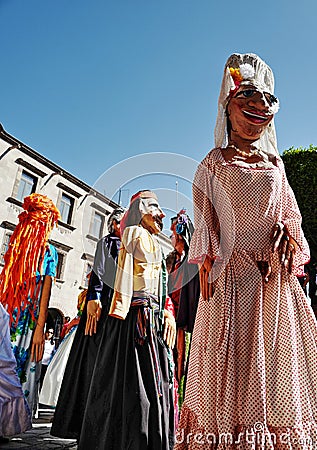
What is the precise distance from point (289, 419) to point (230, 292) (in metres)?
0.64

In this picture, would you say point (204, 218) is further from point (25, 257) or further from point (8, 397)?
point (25, 257)

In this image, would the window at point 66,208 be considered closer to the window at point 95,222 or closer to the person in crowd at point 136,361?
the window at point 95,222

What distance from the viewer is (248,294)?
2.10 meters

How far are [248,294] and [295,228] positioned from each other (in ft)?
1.66

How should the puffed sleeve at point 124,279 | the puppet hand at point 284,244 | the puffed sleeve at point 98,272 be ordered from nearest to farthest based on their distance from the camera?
the puppet hand at point 284,244, the puffed sleeve at point 124,279, the puffed sleeve at point 98,272

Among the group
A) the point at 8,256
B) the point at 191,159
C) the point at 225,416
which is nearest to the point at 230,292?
the point at 225,416

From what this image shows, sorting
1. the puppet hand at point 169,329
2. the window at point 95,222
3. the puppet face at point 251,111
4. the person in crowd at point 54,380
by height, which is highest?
the puppet face at point 251,111

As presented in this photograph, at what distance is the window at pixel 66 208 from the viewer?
22688mm

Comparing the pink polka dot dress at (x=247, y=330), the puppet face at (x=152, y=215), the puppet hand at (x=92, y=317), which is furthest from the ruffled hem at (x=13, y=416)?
the pink polka dot dress at (x=247, y=330)

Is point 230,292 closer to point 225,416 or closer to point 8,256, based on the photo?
point 225,416

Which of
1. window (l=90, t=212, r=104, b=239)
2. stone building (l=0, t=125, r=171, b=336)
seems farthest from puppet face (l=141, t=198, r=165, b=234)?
stone building (l=0, t=125, r=171, b=336)

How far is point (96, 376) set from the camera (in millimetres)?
2885

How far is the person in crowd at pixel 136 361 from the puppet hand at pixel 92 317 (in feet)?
0.92

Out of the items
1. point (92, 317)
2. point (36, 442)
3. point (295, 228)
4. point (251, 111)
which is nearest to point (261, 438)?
point (295, 228)
